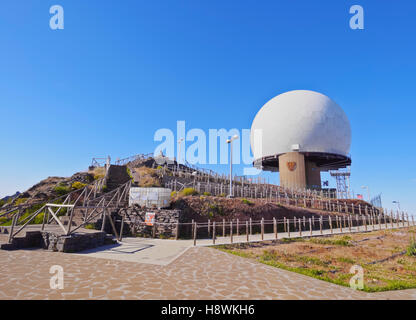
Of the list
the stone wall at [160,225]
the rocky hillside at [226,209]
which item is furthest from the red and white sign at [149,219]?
the rocky hillside at [226,209]

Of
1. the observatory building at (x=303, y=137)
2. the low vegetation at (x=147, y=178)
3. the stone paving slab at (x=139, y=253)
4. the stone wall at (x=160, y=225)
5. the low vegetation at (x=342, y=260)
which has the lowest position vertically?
the low vegetation at (x=342, y=260)

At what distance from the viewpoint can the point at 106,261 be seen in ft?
26.2

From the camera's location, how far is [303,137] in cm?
3684

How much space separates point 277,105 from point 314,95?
7216 millimetres

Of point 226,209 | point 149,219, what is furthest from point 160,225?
point 226,209

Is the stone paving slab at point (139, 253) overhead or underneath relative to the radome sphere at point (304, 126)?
underneath

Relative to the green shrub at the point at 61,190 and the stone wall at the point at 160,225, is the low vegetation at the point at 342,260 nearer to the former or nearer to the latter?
the stone wall at the point at 160,225

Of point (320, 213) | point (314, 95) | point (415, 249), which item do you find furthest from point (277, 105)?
point (415, 249)

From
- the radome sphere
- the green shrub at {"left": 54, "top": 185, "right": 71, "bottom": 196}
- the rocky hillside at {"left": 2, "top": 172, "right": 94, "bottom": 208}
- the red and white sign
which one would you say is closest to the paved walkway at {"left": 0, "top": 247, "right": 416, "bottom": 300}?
the red and white sign

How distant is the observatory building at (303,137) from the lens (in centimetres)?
3662

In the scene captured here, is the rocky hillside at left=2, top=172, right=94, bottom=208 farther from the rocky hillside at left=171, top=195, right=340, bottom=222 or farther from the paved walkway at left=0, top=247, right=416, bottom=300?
the paved walkway at left=0, top=247, right=416, bottom=300

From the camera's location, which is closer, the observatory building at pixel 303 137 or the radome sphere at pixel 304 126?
the observatory building at pixel 303 137

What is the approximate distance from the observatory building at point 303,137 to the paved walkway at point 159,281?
31634 millimetres
